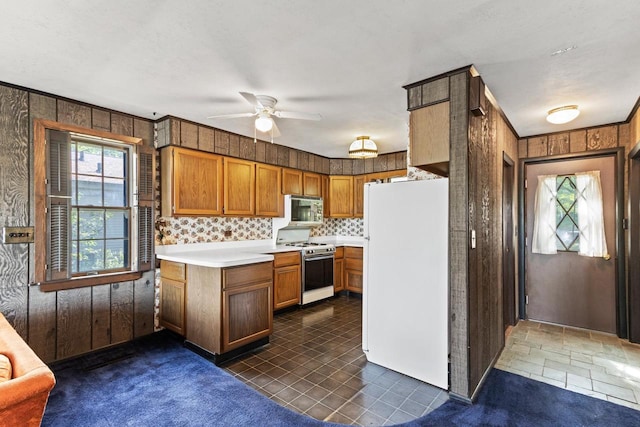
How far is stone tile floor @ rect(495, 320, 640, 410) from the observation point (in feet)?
8.25

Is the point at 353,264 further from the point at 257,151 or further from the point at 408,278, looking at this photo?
the point at 408,278

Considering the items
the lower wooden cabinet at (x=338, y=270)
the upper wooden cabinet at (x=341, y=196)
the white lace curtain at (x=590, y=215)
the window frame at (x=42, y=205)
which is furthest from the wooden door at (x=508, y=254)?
the window frame at (x=42, y=205)

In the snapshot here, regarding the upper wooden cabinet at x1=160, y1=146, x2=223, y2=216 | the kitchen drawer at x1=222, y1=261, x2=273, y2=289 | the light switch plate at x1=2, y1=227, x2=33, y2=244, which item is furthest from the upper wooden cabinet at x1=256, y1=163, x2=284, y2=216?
the light switch plate at x1=2, y1=227, x2=33, y2=244

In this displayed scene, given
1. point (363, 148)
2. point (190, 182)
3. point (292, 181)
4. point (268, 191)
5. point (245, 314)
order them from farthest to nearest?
point (292, 181)
point (268, 191)
point (363, 148)
point (190, 182)
point (245, 314)

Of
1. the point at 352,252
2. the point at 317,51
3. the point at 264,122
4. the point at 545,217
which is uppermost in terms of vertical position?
the point at 317,51

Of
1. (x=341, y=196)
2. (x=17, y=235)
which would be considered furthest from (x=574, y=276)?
(x=17, y=235)

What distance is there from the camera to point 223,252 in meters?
3.92

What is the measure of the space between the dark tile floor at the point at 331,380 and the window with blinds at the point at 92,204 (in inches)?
65.7

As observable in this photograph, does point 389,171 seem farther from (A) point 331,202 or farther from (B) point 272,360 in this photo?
(B) point 272,360

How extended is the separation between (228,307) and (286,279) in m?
1.51

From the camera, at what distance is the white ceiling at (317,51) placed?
5.45 ft

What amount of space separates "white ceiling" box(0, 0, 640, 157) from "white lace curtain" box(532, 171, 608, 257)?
0.93 m

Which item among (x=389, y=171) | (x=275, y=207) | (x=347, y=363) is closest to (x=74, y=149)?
(x=275, y=207)

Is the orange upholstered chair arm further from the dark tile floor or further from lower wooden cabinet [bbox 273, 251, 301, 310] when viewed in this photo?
lower wooden cabinet [bbox 273, 251, 301, 310]
